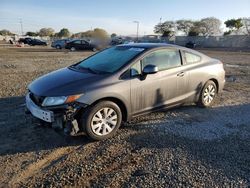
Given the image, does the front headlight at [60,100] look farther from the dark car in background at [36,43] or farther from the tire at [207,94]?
the dark car in background at [36,43]

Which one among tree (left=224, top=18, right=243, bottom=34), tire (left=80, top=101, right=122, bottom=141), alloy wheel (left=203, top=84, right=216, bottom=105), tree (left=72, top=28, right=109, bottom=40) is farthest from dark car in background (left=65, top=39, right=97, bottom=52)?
tree (left=224, top=18, right=243, bottom=34)

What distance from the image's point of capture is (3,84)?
8578 millimetres

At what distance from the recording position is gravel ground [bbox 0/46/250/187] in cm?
325

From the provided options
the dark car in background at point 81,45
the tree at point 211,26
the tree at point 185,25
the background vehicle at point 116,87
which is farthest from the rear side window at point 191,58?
the tree at point 185,25

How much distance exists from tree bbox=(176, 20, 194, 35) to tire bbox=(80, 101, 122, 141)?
88640mm

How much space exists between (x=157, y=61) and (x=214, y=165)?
229 cm

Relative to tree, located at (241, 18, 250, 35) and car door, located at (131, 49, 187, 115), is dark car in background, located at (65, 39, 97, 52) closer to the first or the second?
car door, located at (131, 49, 187, 115)

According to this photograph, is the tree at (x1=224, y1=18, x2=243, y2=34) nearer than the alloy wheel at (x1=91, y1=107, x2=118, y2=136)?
No

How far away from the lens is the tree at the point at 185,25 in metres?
88.8

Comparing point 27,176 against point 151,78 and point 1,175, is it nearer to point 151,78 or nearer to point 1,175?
point 1,175

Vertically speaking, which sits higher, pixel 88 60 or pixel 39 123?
pixel 88 60

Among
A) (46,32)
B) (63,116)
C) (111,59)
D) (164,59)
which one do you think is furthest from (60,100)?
(46,32)

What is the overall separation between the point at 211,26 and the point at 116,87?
8823cm

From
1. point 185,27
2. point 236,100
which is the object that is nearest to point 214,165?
point 236,100
